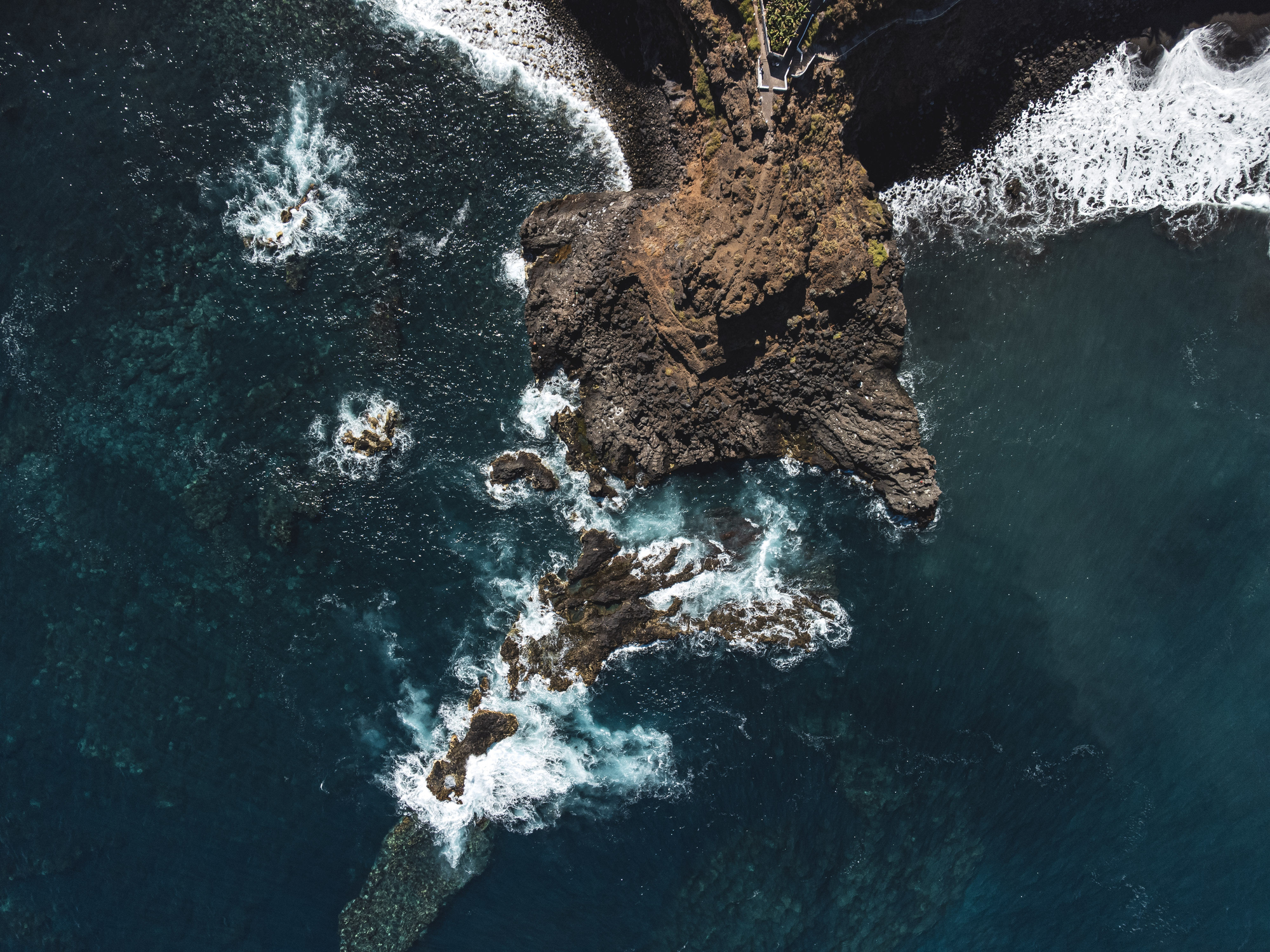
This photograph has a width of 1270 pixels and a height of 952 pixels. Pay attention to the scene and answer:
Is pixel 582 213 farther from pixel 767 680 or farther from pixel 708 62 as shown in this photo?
pixel 767 680

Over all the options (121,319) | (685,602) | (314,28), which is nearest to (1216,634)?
(685,602)

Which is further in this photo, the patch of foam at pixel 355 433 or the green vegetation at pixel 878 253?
the patch of foam at pixel 355 433

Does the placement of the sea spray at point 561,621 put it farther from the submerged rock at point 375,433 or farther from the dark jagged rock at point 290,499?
the dark jagged rock at point 290,499

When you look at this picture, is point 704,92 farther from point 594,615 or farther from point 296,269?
point 594,615

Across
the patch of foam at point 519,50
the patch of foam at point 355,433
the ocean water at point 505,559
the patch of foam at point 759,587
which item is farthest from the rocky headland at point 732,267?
the patch of foam at point 355,433

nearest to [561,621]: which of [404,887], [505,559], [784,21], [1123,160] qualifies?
[505,559]

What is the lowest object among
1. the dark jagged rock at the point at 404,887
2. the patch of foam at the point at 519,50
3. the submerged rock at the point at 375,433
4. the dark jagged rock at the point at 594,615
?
the dark jagged rock at the point at 404,887
